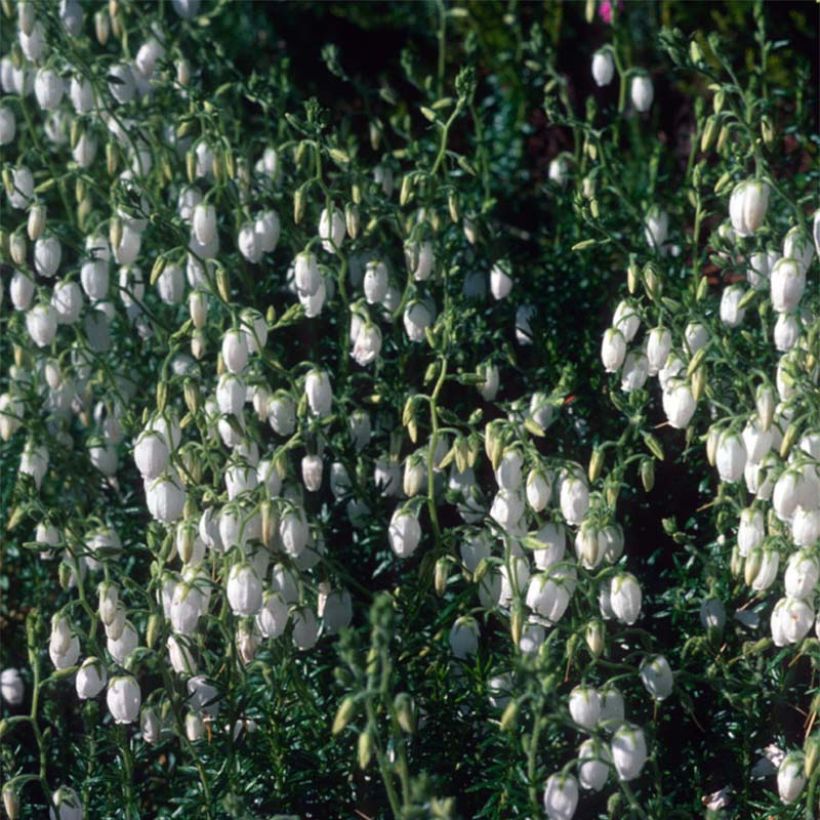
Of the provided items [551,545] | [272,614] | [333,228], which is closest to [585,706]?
[551,545]

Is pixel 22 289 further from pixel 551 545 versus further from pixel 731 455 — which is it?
pixel 731 455

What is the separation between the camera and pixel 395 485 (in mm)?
3375

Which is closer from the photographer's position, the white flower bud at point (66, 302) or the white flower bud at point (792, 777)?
the white flower bud at point (792, 777)

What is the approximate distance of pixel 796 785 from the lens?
8.57ft

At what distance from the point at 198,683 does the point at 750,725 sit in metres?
1.21

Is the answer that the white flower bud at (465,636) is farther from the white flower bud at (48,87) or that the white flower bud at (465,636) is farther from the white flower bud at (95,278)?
the white flower bud at (48,87)

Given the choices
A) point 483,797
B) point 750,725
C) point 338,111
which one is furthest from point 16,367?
point 338,111

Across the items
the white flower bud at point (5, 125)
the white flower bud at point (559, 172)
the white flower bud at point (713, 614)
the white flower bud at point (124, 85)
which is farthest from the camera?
the white flower bud at point (559, 172)

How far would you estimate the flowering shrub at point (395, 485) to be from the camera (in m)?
2.78

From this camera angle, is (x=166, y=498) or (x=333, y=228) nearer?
(x=166, y=498)

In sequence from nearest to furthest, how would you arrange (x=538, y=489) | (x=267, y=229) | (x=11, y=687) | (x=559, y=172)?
1. (x=538, y=489)
2. (x=267, y=229)
3. (x=11, y=687)
4. (x=559, y=172)

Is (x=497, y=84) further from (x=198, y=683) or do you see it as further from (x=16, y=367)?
(x=198, y=683)

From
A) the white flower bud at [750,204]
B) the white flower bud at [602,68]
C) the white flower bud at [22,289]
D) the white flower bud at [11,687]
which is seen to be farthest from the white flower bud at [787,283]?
the white flower bud at [11,687]

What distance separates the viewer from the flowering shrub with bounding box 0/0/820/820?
2777 mm
